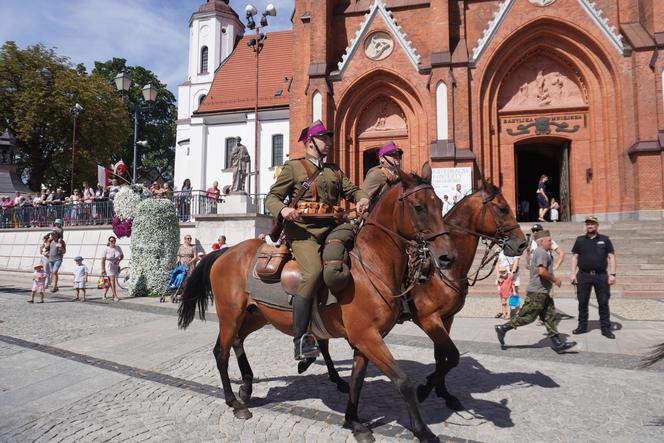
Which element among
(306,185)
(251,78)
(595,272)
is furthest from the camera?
(251,78)

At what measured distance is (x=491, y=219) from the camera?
5273mm

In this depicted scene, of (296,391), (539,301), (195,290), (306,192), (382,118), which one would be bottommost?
(296,391)

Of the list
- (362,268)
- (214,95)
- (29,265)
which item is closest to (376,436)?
(362,268)

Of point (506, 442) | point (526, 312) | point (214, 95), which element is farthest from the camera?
point (214, 95)

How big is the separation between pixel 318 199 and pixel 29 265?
80.7 feet

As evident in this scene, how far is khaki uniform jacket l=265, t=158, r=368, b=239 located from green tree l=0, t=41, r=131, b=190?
121 ft

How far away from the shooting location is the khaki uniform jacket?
391 centimetres

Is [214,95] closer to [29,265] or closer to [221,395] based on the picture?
[29,265]

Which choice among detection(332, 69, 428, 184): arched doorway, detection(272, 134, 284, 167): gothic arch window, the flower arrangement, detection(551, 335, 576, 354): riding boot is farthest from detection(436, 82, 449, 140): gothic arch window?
detection(272, 134, 284, 167): gothic arch window

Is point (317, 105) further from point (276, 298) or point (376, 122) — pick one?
point (276, 298)

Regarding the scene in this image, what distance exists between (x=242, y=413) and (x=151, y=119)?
55949 mm

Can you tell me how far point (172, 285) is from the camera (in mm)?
12953

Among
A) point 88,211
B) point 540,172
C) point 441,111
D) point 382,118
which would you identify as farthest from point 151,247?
point 540,172

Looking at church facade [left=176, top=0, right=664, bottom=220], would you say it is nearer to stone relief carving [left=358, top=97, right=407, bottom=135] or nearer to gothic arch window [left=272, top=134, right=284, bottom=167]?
stone relief carving [left=358, top=97, right=407, bottom=135]
